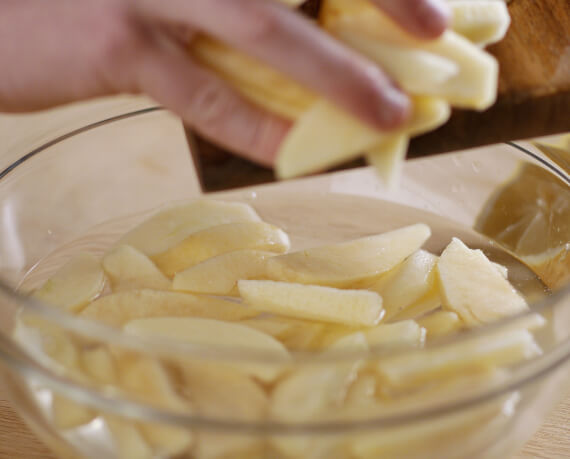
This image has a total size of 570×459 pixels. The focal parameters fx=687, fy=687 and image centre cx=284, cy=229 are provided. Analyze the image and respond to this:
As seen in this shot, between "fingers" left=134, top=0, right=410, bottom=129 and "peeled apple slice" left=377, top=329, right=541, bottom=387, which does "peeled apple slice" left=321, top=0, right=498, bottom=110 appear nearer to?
"fingers" left=134, top=0, right=410, bottom=129

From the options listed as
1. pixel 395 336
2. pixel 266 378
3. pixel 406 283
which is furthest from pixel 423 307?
pixel 266 378

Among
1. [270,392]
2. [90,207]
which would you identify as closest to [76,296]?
[90,207]

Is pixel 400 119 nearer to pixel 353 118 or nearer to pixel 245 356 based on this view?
pixel 353 118

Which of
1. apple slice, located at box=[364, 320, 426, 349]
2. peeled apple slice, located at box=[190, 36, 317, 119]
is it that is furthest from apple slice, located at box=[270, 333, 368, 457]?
peeled apple slice, located at box=[190, 36, 317, 119]

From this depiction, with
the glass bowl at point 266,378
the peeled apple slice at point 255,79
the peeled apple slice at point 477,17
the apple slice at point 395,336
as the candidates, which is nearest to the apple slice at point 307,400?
the glass bowl at point 266,378

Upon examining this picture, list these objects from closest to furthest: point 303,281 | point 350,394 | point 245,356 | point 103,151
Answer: point 245,356 → point 350,394 → point 303,281 → point 103,151

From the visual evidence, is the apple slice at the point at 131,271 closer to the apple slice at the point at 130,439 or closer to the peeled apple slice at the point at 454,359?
the apple slice at the point at 130,439
